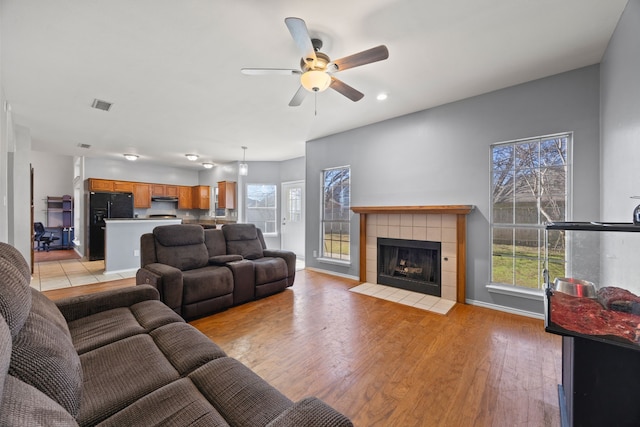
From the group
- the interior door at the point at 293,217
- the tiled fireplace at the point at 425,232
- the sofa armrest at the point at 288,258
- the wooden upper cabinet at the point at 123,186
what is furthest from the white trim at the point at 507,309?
the wooden upper cabinet at the point at 123,186

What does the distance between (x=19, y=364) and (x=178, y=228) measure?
275cm

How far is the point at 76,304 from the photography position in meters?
1.77

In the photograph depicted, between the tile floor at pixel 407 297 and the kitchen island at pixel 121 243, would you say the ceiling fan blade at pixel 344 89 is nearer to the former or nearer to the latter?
the tile floor at pixel 407 297

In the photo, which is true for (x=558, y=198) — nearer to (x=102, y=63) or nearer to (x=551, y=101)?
(x=551, y=101)

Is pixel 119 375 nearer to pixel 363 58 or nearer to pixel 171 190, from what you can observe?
pixel 363 58

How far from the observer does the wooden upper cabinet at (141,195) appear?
Result: 23.7ft

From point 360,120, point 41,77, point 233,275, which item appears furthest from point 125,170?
point 360,120

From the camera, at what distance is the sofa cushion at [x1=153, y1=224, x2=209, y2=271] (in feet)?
10.4

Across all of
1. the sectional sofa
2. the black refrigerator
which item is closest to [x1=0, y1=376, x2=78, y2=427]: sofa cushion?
the sectional sofa

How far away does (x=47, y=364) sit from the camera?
876 millimetres

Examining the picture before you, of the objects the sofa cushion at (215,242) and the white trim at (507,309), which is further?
the sofa cushion at (215,242)

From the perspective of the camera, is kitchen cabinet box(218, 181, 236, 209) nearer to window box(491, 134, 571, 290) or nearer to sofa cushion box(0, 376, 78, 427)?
window box(491, 134, 571, 290)

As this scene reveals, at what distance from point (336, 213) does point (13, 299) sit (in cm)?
432

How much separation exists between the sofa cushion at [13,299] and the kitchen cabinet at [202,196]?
7567mm
